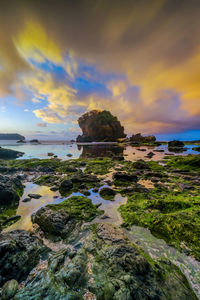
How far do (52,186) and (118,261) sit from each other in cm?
775

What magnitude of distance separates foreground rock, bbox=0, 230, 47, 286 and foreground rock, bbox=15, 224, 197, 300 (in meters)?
0.53

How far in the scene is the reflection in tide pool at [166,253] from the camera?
A: 3084 millimetres

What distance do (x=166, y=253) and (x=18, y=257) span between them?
4.31 metres

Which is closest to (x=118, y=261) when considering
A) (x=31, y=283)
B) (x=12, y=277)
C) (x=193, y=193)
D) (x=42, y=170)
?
(x=31, y=283)

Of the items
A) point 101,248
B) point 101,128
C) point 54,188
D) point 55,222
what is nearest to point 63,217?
point 55,222

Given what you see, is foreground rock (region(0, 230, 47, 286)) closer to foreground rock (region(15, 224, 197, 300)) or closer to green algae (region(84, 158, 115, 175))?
foreground rock (region(15, 224, 197, 300))

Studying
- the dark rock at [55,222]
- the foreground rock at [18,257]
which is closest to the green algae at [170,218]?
the dark rock at [55,222]

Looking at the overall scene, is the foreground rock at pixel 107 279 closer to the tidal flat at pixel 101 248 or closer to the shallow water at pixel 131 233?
the tidal flat at pixel 101 248

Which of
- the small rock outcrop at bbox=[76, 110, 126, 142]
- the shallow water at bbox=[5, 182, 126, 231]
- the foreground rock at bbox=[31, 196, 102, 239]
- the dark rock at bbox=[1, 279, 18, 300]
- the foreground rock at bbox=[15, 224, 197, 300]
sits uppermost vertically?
the small rock outcrop at bbox=[76, 110, 126, 142]

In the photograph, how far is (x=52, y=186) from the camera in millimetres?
9469

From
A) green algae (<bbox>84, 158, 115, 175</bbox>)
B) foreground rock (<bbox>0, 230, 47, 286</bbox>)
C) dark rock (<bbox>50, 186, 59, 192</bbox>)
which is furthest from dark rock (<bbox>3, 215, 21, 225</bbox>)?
green algae (<bbox>84, 158, 115, 175</bbox>)

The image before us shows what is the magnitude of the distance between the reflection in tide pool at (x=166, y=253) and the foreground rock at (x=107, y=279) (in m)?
0.26

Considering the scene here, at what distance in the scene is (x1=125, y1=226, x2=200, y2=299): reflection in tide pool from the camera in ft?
10.1

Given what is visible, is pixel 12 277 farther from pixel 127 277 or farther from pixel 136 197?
pixel 136 197
